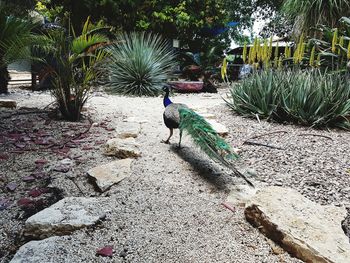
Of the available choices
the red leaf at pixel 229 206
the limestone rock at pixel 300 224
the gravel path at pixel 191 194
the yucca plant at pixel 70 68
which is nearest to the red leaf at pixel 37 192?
the gravel path at pixel 191 194

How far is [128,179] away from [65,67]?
206 cm

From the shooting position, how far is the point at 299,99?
12.5 feet

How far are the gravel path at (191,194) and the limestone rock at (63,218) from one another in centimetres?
6

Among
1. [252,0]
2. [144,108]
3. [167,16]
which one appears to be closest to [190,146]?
[144,108]

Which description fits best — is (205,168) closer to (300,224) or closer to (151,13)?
(300,224)

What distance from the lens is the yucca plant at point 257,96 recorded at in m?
4.04

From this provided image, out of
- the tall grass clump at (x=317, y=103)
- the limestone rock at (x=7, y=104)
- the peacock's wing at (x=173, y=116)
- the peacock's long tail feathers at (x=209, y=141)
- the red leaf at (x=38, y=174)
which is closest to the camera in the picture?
the peacock's long tail feathers at (x=209, y=141)

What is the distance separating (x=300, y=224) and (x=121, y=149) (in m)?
1.59

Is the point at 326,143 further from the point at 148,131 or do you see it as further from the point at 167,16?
the point at 167,16

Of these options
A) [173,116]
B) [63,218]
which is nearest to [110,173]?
[63,218]

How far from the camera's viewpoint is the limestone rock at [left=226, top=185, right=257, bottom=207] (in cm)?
198

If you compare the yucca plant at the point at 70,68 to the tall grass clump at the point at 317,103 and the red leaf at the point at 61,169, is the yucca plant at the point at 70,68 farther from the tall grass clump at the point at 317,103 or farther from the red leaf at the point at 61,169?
the tall grass clump at the point at 317,103

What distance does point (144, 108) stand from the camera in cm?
528

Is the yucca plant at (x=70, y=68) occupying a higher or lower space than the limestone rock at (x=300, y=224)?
higher
